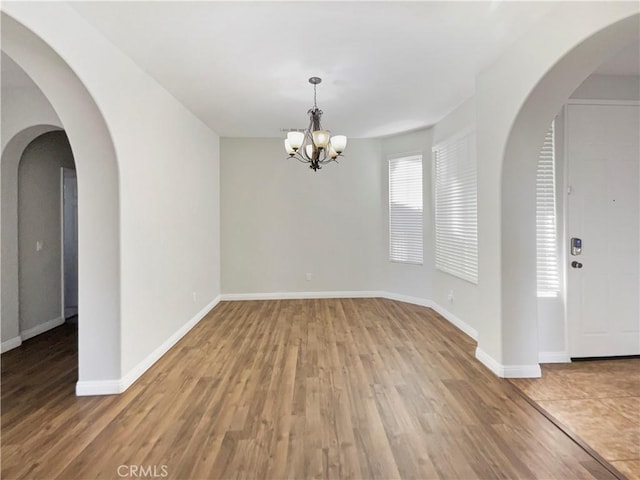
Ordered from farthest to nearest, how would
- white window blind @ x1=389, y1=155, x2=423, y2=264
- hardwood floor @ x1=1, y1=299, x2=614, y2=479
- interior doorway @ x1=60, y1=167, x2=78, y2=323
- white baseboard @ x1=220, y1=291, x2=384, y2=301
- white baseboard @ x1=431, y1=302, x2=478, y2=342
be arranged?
white baseboard @ x1=220, y1=291, x2=384, y2=301 < white window blind @ x1=389, y1=155, x2=423, y2=264 < interior doorway @ x1=60, y1=167, x2=78, y2=323 < white baseboard @ x1=431, y1=302, x2=478, y2=342 < hardwood floor @ x1=1, y1=299, x2=614, y2=479

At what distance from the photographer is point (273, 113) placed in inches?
164

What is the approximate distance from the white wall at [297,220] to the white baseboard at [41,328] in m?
2.28

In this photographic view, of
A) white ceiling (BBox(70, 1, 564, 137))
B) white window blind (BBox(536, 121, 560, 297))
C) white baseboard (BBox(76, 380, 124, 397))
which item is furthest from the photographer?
white window blind (BBox(536, 121, 560, 297))

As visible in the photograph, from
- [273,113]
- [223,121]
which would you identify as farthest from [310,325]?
[223,121]

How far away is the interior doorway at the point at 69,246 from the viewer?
14.8ft

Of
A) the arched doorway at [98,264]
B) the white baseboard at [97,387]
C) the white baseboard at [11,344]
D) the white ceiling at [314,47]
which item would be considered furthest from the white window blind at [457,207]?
the white baseboard at [11,344]

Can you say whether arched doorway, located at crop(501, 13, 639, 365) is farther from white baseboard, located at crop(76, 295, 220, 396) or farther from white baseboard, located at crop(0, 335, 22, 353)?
white baseboard, located at crop(0, 335, 22, 353)

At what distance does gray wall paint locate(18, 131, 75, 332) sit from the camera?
12.3ft

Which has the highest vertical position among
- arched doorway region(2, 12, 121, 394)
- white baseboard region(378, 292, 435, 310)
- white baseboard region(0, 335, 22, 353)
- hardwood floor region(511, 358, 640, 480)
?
arched doorway region(2, 12, 121, 394)

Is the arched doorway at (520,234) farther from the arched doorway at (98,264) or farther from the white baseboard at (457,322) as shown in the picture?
Answer: the arched doorway at (98,264)

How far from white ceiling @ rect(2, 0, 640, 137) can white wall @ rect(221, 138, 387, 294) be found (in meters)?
1.61

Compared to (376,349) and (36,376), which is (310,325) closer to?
(376,349)

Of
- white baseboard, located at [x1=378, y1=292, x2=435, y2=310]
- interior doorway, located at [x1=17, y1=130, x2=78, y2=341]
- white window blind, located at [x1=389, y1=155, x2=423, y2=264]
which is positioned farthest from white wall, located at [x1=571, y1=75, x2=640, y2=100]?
interior doorway, located at [x1=17, y1=130, x2=78, y2=341]

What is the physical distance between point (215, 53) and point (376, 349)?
318 cm
